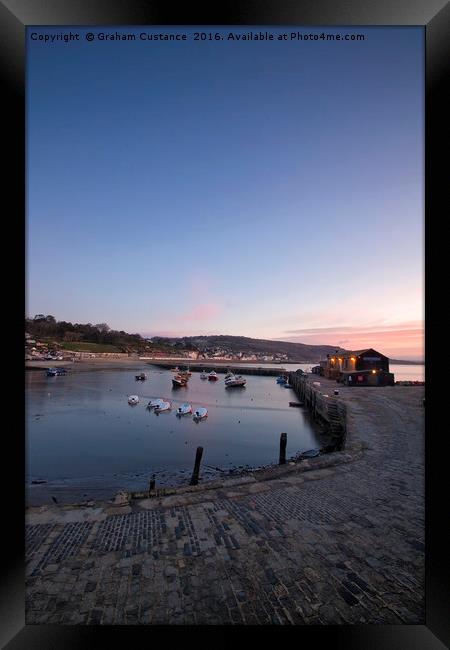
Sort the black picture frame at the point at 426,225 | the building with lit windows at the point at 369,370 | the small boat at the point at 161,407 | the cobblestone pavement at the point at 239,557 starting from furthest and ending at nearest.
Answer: the building with lit windows at the point at 369,370, the small boat at the point at 161,407, the cobblestone pavement at the point at 239,557, the black picture frame at the point at 426,225

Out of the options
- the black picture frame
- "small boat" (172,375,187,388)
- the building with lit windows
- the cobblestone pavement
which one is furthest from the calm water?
"small boat" (172,375,187,388)

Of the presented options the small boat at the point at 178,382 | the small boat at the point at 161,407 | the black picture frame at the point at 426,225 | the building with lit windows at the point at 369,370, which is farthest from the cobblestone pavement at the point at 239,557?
the small boat at the point at 178,382

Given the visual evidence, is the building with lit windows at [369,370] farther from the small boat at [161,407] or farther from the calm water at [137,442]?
the small boat at [161,407]

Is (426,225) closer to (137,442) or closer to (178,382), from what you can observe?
(137,442)

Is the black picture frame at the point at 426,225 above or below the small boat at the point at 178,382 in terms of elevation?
above

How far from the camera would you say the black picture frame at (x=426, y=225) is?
2.38m

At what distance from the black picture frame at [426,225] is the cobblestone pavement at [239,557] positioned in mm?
1064

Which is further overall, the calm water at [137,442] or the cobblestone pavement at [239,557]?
the calm water at [137,442]

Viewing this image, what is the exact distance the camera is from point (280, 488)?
6.95 meters

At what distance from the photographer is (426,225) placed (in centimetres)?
251

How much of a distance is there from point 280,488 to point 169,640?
493 cm

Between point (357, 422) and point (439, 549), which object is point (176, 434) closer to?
point (357, 422)

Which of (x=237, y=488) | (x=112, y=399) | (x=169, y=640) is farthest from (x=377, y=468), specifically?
(x=112, y=399)

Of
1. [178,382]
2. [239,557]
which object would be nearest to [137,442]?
[239,557]
